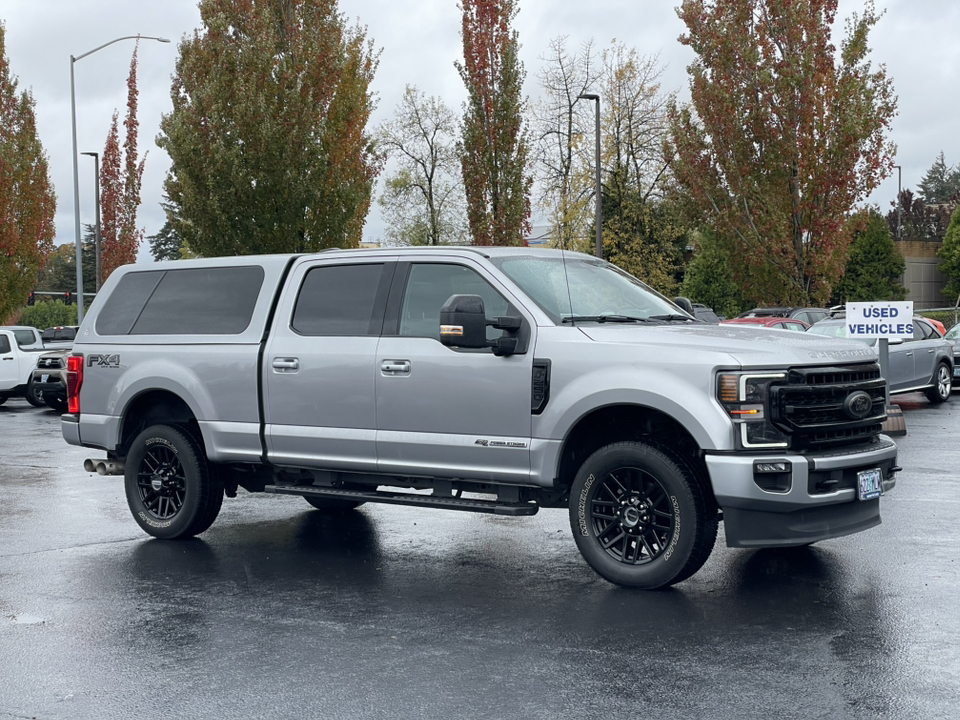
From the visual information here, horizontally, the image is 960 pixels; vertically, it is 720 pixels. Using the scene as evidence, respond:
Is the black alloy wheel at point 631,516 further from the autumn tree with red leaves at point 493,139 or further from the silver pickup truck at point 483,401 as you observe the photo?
the autumn tree with red leaves at point 493,139

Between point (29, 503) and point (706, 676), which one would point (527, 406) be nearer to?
point (706, 676)

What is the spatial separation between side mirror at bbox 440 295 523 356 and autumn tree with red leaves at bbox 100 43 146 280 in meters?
37.9

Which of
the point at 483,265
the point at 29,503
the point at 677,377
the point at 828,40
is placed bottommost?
the point at 29,503

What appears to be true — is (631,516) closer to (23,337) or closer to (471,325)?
(471,325)

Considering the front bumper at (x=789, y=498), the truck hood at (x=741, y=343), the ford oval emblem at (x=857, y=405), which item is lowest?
the front bumper at (x=789, y=498)

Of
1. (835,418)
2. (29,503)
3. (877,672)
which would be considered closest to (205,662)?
(877,672)

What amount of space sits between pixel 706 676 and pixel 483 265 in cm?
337

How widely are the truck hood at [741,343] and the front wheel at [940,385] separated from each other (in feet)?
49.5

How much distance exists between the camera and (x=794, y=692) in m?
5.11

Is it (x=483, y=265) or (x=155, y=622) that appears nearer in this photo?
(x=155, y=622)

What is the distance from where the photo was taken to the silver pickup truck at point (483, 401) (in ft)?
22.3

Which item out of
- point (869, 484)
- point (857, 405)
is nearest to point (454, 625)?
point (869, 484)

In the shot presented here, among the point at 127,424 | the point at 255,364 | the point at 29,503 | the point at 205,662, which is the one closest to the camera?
the point at 205,662

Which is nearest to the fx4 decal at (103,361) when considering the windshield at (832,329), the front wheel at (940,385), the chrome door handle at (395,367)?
the chrome door handle at (395,367)
